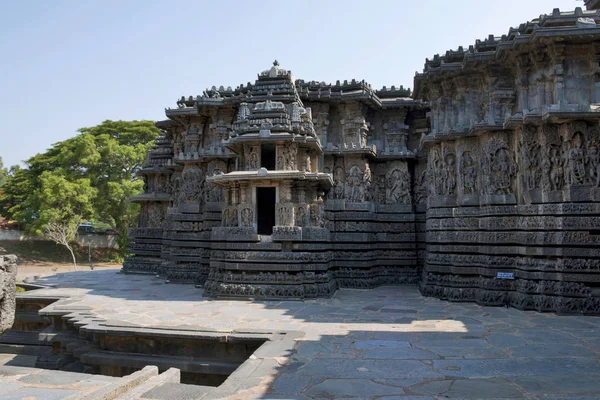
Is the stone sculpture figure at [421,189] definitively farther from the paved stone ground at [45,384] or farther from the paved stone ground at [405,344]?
the paved stone ground at [45,384]

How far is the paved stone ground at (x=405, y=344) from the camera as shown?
6066 millimetres

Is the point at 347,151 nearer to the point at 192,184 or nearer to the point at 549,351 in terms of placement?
the point at 192,184

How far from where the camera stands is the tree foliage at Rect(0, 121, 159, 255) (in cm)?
3291

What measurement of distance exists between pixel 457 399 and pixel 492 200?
9.29m

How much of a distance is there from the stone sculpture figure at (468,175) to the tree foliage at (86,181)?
2454cm

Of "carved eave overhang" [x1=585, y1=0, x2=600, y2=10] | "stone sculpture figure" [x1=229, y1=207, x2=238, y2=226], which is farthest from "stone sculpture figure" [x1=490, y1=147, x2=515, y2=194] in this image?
"stone sculpture figure" [x1=229, y1=207, x2=238, y2=226]

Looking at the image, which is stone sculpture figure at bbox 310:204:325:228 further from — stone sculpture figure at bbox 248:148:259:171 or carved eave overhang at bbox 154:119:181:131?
carved eave overhang at bbox 154:119:181:131

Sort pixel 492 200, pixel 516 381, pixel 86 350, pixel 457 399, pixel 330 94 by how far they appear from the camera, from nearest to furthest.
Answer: pixel 457 399 → pixel 516 381 → pixel 86 350 → pixel 492 200 → pixel 330 94

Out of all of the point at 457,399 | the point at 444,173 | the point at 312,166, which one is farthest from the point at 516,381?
the point at 312,166

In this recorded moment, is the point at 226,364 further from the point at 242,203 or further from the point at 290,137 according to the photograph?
the point at 290,137

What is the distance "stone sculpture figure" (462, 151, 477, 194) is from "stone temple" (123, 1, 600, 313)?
3 cm

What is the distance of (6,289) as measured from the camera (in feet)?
18.8

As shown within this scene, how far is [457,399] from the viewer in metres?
5.66

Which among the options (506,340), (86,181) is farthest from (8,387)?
(86,181)
